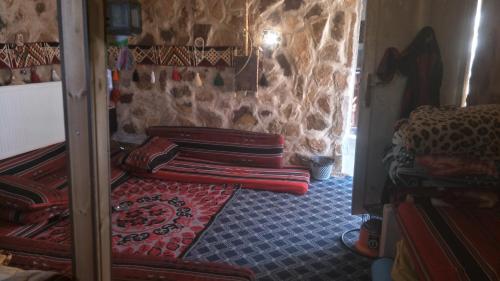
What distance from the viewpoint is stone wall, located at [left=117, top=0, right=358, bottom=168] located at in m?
3.90

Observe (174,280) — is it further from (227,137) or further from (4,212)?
(227,137)

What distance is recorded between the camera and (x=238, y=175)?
12.4 feet

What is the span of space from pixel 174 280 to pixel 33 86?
8.27 ft

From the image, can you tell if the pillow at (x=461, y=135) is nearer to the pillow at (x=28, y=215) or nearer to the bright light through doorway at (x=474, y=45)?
the bright light through doorway at (x=474, y=45)

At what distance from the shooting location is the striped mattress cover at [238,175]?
11.8 ft

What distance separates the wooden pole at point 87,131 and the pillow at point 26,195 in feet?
5.44

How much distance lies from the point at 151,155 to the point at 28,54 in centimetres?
140

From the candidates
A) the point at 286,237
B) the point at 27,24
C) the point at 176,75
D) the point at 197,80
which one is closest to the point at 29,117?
the point at 27,24

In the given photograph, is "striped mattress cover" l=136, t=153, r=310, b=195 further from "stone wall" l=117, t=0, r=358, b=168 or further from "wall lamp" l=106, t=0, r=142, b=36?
"wall lamp" l=106, t=0, r=142, b=36

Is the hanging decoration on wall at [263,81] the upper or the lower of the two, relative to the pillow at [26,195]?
upper

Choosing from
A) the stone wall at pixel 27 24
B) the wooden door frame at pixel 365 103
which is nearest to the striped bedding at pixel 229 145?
the wooden door frame at pixel 365 103

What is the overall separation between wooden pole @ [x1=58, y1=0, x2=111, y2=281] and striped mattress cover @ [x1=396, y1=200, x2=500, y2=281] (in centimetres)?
109

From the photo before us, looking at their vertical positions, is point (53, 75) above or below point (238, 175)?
above

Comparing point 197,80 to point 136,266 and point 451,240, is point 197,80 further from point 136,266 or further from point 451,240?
point 451,240
